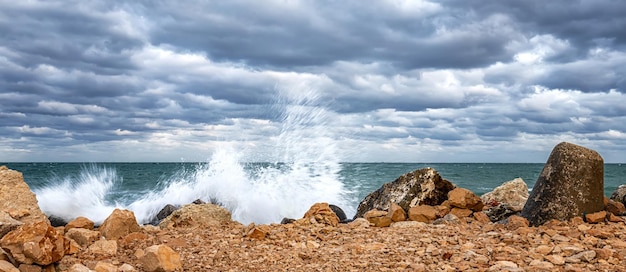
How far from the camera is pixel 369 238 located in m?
6.80

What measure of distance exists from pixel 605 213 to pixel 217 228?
535 cm

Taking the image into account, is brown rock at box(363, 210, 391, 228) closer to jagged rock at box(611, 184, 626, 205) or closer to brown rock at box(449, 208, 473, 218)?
brown rock at box(449, 208, 473, 218)

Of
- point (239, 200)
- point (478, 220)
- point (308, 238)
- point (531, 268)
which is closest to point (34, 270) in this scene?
point (308, 238)

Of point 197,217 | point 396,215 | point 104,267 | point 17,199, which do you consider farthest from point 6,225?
point 396,215

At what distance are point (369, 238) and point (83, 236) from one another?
3504mm

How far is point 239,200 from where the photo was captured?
1507cm

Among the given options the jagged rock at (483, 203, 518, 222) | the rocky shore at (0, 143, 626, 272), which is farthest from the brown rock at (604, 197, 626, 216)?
the jagged rock at (483, 203, 518, 222)

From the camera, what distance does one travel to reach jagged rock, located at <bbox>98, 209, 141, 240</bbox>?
6996 mm

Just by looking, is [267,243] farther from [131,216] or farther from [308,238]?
[131,216]

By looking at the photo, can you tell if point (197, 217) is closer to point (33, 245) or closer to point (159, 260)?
point (159, 260)

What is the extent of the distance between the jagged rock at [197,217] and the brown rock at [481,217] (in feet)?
12.7

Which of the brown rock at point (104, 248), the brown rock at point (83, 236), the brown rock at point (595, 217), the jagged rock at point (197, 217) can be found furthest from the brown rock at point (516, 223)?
the brown rock at point (83, 236)

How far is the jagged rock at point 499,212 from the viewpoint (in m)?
8.38

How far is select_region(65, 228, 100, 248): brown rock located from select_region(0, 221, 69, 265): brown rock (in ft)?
1.67
